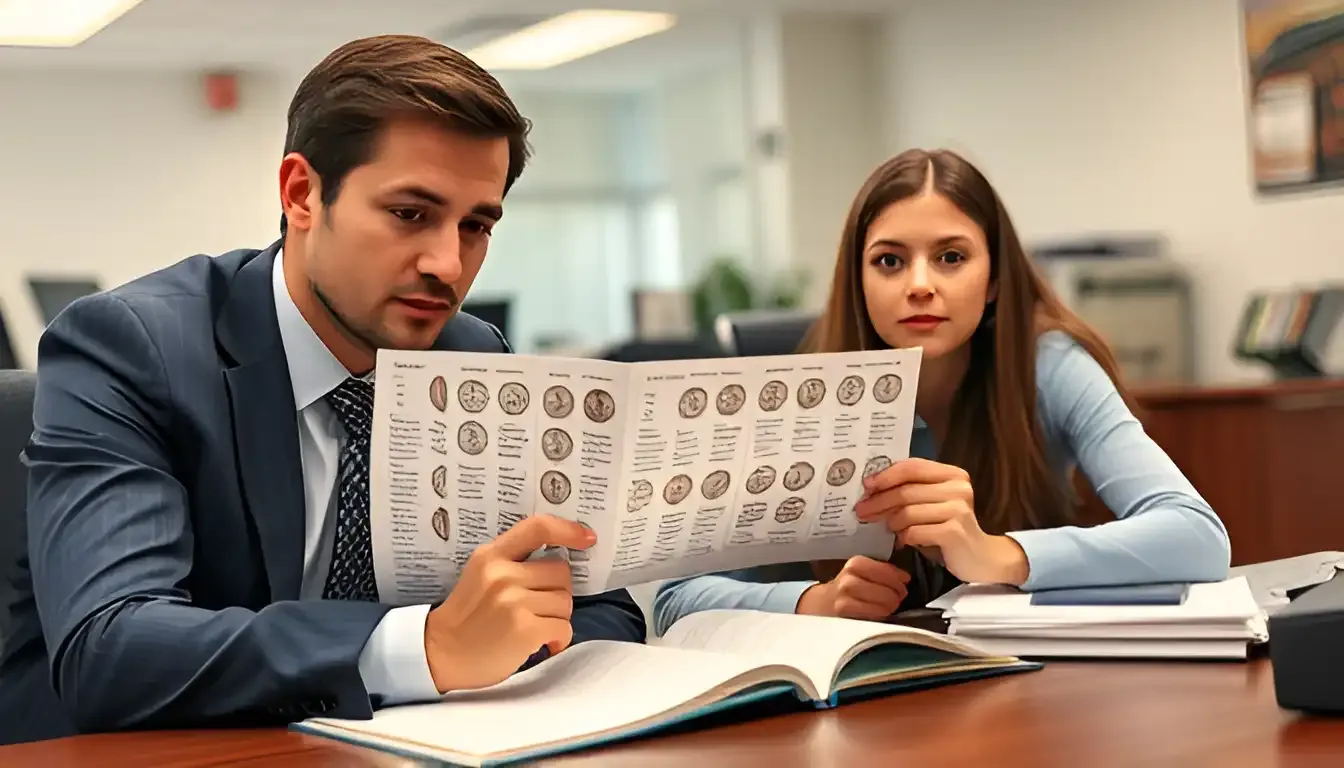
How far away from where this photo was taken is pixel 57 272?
330 inches

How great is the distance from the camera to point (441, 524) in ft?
3.72

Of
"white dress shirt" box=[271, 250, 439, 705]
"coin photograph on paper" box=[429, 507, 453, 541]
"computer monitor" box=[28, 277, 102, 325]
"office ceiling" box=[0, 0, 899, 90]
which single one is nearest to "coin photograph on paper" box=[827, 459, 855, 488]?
"coin photograph on paper" box=[429, 507, 453, 541]

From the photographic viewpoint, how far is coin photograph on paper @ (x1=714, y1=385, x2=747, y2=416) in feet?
3.79

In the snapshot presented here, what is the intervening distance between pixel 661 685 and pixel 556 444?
0.19 m

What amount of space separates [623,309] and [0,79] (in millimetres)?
4339

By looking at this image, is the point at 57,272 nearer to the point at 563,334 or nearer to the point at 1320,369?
the point at 563,334

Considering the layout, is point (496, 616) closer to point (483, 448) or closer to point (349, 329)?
point (483, 448)

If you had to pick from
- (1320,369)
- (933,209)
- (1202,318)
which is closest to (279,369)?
(933,209)

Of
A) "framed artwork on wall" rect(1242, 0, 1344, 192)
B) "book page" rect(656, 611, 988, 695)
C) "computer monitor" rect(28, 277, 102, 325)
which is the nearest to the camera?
"book page" rect(656, 611, 988, 695)

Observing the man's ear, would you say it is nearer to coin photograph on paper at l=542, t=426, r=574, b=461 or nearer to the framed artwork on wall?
coin photograph on paper at l=542, t=426, r=574, b=461

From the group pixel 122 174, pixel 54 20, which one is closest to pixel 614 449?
pixel 54 20

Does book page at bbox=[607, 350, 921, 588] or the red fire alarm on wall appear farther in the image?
the red fire alarm on wall

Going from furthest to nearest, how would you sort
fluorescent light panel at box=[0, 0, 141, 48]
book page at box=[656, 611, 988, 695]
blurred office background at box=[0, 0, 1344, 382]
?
fluorescent light panel at box=[0, 0, 141, 48] → blurred office background at box=[0, 0, 1344, 382] → book page at box=[656, 611, 988, 695]

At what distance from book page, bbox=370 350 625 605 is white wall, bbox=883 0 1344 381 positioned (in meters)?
5.12
